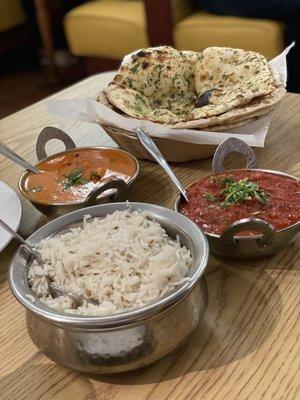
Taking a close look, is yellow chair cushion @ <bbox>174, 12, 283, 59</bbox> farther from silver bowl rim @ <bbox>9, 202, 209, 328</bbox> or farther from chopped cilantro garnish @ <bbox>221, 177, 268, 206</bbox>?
silver bowl rim @ <bbox>9, 202, 209, 328</bbox>

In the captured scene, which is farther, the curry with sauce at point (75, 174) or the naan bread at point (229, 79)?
the naan bread at point (229, 79)

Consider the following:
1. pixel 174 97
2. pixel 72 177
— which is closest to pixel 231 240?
pixel 72 177

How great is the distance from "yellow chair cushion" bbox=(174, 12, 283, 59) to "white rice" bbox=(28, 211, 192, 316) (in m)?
2.00

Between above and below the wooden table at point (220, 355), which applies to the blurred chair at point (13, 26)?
below

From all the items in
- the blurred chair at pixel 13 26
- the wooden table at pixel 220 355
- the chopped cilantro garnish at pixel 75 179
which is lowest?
the blurred chair at pixel 13 26

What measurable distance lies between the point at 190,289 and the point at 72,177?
1.50 ft

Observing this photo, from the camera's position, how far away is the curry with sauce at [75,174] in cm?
109

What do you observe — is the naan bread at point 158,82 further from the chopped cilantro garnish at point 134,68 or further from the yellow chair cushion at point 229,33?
the yellow chair cushion at point 229,33

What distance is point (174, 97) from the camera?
1451 millimetres

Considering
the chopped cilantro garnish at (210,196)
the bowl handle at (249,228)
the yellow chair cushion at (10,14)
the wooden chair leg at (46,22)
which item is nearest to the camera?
the bowl handle at (249,228)

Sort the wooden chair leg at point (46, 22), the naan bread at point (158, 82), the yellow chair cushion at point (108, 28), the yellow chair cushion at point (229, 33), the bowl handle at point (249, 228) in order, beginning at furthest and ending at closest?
the wooden chair leg at point (46, 22)
the yellow chair cushion at point (108, 28)
the yellow chair cushion at point (229, 33)
the naan bread at point (158, 82)
the bowl handle at point (249, 228)

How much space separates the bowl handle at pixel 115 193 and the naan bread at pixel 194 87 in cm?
22

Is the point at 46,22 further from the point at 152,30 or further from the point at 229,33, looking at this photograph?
the point at 229,33

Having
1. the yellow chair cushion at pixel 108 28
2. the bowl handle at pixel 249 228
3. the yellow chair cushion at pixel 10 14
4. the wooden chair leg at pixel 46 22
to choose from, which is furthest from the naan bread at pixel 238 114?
the yellow chair cushion at pixel 10 14
